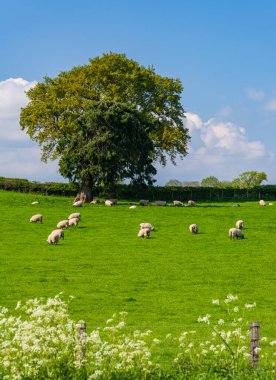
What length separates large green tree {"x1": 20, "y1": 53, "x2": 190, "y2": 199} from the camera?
88.3m

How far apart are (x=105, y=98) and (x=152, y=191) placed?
14724mm

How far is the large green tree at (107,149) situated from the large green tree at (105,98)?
7404 mm

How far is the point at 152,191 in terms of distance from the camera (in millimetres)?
90125

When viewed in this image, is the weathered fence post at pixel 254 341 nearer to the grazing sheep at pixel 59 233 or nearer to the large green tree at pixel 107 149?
the grazing sheep at pixel 59 233

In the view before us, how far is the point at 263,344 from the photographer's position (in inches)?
858

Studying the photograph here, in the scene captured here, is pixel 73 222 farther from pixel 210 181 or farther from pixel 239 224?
pixel 210 181

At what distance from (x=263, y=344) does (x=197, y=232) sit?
28911mm

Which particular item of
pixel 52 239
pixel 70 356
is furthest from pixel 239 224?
pixel 70 356

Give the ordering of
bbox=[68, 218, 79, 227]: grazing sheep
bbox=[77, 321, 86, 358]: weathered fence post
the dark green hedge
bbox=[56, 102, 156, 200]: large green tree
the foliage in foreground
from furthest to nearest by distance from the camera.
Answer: the dark green hedge < bbox=[56, 102, 156, 200]: large green tree < bbox=[68, 218, 79, 227]: grazing sheep < bbox=[77, 321, 86, 358]: weathered fence post < the foliage in foreground

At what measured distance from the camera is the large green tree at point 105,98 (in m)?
88.3

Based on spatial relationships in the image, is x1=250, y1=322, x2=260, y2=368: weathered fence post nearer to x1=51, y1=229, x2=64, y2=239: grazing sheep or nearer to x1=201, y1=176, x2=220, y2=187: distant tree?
x1=51, y1=229, x2=64, y2=239: grazing sheep

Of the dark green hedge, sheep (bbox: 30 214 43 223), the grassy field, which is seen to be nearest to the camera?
the grassy field

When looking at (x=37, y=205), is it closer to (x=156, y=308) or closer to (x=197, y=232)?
(x=197, y=232)

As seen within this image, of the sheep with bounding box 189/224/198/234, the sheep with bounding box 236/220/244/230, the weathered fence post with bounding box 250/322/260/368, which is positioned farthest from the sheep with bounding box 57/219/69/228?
the weathered fence post with bounding box 250/322/260/368
